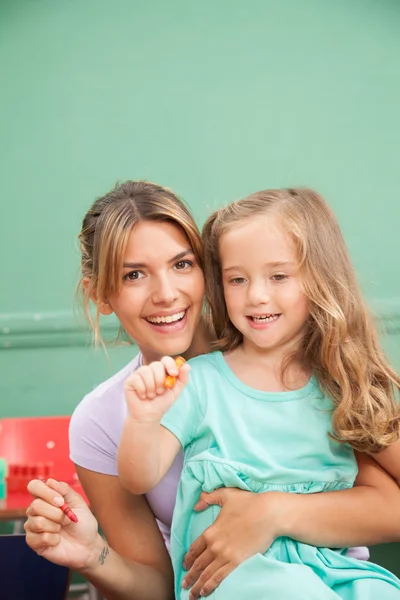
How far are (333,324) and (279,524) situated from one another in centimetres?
38

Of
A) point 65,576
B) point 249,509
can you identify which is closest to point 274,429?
point 249,509

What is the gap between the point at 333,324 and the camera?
4.44ft

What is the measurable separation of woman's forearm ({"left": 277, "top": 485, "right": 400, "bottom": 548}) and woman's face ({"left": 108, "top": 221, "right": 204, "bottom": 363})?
362mm

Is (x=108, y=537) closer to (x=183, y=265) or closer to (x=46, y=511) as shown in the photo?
(x=46, y=511)

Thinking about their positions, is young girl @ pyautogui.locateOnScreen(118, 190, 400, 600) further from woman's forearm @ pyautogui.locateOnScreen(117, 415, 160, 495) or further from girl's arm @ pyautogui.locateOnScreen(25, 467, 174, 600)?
girl's arm @ pyautogui.locateOnScreen(25, 467, 174, 600)

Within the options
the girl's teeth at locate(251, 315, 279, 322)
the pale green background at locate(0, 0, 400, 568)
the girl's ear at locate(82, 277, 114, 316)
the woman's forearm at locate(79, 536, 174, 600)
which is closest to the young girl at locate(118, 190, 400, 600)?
the girl's teeth at locate(251, 315, 279, 322)

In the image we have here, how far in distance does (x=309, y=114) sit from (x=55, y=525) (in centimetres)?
197

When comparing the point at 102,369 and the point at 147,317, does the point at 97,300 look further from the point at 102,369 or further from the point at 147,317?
the point at 102,369

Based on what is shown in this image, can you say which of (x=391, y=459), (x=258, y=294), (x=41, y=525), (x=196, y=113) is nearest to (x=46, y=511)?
(x=41, y=525)

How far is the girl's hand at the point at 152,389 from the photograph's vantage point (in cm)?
110

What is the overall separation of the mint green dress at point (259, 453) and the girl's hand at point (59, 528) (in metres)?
0.15

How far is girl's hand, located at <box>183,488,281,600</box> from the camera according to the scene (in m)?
1.19

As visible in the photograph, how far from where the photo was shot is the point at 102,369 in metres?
2.83

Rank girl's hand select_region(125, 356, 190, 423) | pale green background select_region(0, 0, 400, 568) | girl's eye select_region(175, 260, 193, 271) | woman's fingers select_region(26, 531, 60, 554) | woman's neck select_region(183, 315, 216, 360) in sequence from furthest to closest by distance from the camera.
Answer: pale green background select_region(0, 0, 400, 568) < woman's neck select_region(183, 315, 216, 360) < girl's eye select_region(175, 260, 193, 271) < woman's fingers select_region(26, 531, 60, 554) < girl's hand select_region(125, 356, 190, 423)
